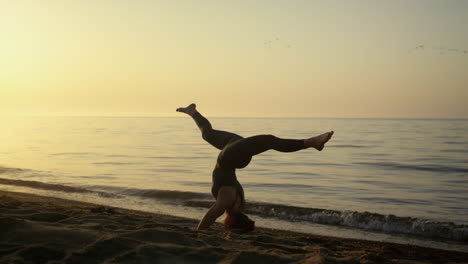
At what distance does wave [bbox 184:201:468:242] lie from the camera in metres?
9.71

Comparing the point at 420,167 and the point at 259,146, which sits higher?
the point at 420,167

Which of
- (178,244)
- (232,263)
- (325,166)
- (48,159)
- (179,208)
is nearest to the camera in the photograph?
(232,263)

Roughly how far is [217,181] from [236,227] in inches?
32.2

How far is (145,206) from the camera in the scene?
1212cm

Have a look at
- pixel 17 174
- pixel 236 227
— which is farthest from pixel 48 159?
pixel 236 227

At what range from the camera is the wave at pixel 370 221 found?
971cm

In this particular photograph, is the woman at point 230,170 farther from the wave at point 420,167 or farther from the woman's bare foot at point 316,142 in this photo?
the wave at point 420,167

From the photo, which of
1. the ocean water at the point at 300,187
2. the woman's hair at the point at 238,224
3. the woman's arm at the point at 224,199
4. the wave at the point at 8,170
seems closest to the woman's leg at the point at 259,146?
the woman's arm at the point at 224,199

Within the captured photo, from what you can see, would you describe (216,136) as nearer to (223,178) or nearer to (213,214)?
(223,178)

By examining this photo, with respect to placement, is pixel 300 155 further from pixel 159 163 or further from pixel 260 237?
pixel 260 237

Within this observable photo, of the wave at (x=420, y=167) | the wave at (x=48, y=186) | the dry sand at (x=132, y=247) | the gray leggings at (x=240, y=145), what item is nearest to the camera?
the dry sand at (x=132, y=247)

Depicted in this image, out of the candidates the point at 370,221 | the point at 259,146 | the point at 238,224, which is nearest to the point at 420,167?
the point at 370,221

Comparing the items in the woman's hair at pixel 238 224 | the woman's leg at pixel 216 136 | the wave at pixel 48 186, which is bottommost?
the wave at pixel 48 186

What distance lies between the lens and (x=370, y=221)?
10.5m
